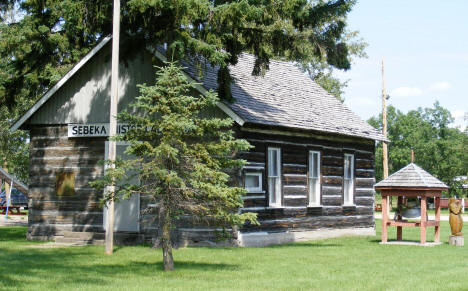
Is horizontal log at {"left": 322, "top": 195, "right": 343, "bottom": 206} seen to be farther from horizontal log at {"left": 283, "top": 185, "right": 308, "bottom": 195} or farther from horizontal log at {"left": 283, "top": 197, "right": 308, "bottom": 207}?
horizontal log at {"left": 283, "top": 185, "right": 308, "bottom": 195}

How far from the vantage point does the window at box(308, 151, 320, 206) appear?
2453cm

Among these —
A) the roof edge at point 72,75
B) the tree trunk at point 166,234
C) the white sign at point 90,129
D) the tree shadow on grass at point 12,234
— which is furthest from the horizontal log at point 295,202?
the tree trunk at point 166,234

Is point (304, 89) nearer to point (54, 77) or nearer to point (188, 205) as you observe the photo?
point (54, 77)

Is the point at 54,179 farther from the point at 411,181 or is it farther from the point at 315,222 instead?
the point at 411,181

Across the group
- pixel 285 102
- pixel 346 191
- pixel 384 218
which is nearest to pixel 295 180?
pixel 285 102

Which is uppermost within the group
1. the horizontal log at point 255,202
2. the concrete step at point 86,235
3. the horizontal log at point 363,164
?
the horizontal log at point 363,164

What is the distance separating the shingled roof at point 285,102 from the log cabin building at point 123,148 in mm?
72

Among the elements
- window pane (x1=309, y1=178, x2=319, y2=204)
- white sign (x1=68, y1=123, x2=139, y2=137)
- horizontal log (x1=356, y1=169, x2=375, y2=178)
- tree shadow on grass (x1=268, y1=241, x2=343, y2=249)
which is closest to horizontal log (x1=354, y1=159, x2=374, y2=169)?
horizontal log (x1=356, y1=169, x2=375, y2=178)

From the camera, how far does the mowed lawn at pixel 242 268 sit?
1248 cm

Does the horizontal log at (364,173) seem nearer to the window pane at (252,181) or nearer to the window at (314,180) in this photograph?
the window at (314,180)

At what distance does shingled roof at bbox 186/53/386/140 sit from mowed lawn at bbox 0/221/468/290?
409 centimetres

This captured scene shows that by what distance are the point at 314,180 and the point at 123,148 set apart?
685 cm

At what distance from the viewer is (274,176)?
22.3m

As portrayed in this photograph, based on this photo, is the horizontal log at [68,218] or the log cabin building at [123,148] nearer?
the log cabin building at [123,148]
